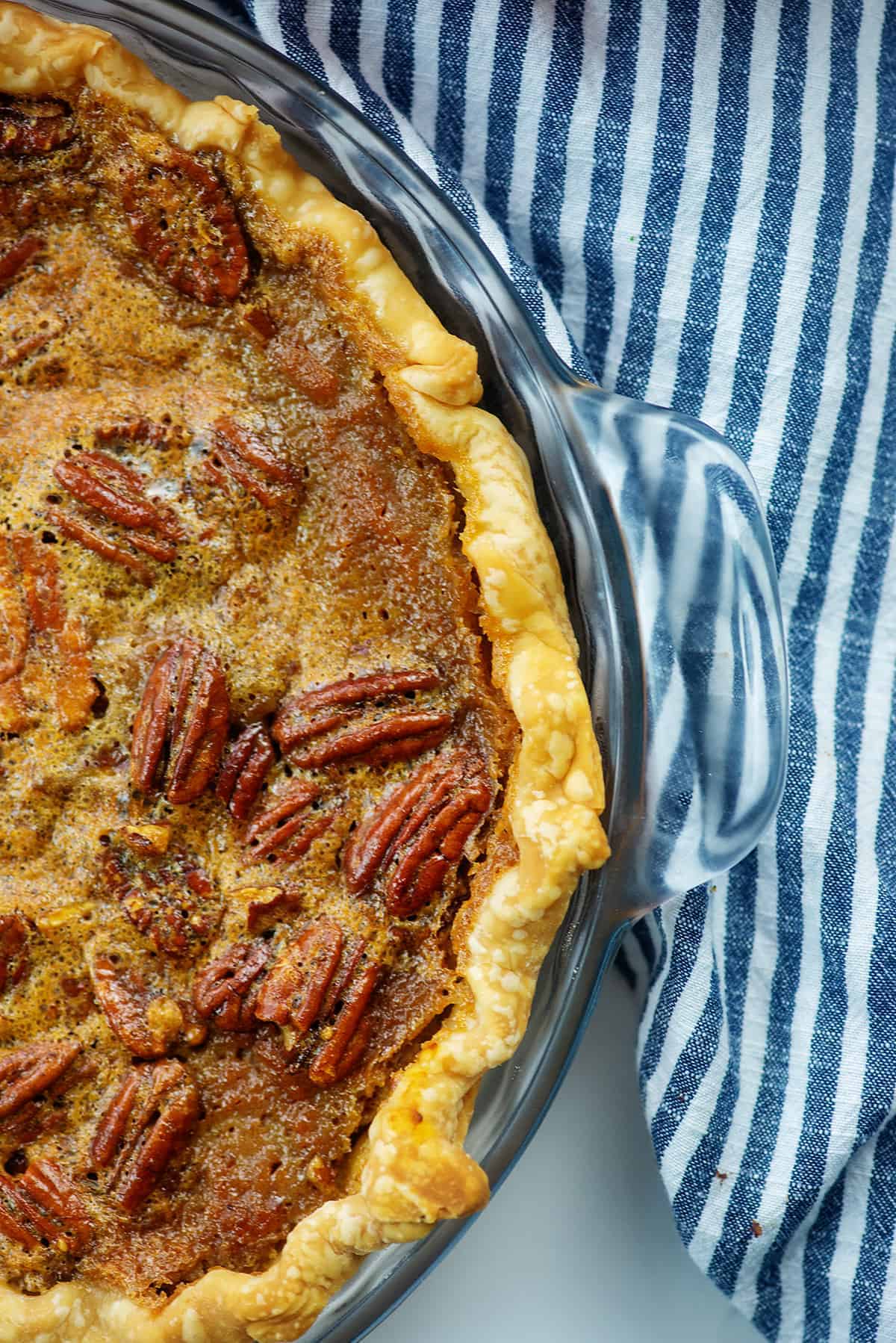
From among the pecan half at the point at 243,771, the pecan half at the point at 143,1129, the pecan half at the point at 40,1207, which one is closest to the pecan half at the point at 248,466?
the pecan half at the point at 243,771

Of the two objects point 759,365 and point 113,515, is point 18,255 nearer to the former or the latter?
point 113,515

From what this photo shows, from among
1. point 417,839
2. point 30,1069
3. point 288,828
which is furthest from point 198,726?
point 30,1069

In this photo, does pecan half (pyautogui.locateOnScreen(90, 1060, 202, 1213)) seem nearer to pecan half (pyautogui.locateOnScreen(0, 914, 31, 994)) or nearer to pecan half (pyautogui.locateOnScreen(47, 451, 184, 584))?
pecan half (pyautogui.locateOnScreen(0, 914, 31, 994))

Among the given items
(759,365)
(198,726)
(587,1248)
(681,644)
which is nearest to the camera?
(198,726)

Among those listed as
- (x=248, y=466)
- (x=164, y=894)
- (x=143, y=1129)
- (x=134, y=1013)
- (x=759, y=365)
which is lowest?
(x=143, y=1129)

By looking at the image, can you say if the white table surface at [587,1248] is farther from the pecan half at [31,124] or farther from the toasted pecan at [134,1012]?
the pecan half at [31,124]

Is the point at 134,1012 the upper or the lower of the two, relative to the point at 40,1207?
upper

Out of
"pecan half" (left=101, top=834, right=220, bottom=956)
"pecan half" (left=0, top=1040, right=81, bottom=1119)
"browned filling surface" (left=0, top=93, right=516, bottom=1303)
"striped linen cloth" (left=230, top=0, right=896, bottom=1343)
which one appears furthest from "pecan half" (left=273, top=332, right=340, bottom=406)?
"pecan half" (left=0, top=1040, right=81, bottom=1119)
